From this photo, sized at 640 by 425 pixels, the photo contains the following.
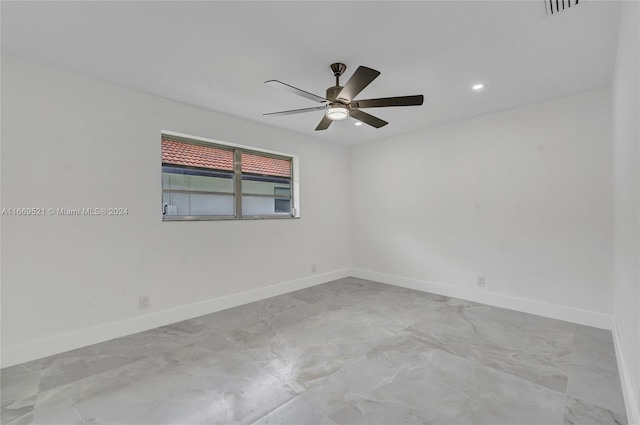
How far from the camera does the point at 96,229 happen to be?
280 centimetres

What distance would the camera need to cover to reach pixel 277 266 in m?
4.35

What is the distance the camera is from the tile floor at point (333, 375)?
1774 mm

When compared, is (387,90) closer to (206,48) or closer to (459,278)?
(206,48)

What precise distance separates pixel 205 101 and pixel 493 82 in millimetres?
3112

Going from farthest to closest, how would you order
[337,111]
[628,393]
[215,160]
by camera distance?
[215,160], [337,111], [628,393]

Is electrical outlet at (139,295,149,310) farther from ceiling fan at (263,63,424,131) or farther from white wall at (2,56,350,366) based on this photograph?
ceiling fan at (263,63,424,131)

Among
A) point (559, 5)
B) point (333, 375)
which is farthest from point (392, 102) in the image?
point (333, 375)

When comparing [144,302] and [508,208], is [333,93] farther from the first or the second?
[144,302]

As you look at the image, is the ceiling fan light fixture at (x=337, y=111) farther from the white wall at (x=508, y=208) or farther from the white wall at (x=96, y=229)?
the white wall at (x=508, y=208)

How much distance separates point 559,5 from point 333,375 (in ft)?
9.66

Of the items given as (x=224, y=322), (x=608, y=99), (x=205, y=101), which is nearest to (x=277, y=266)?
(x=224, y=322)

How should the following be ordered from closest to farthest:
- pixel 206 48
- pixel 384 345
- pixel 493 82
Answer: pixel 206 48 < pixel 384 345 < pixel 493 82

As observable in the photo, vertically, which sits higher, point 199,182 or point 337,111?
point 337,111

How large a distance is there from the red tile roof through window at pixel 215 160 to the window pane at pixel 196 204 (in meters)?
0.39
